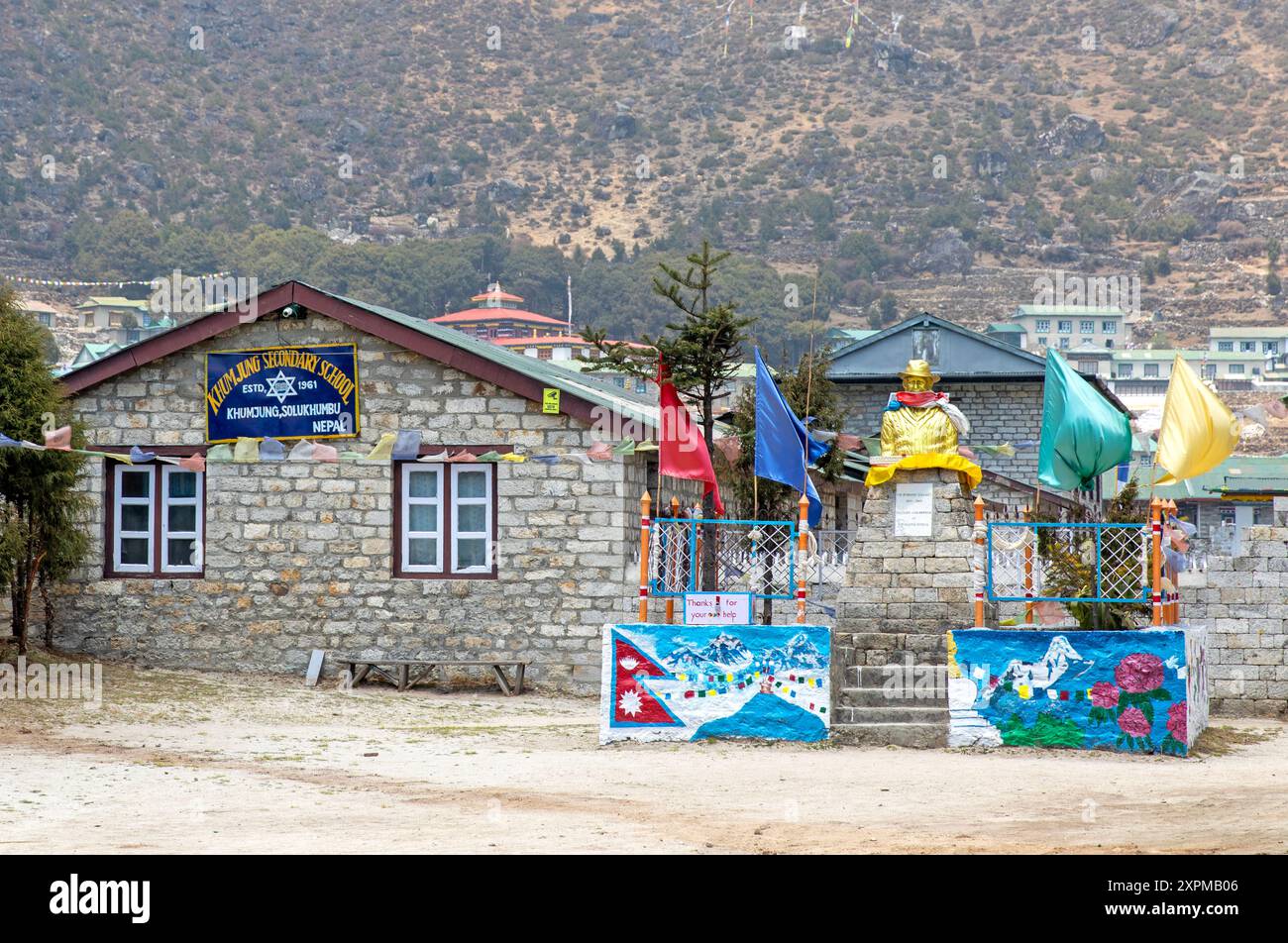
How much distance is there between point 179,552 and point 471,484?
374 centimetres

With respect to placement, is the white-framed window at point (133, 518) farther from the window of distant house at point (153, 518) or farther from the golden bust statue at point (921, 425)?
the golden bust statue at point (921, 425)

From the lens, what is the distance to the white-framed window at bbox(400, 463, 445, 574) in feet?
69.7

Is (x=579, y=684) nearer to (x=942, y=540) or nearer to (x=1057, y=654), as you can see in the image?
(x=942, y=540)

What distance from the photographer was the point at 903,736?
1605 centimetres

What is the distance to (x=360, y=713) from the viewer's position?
18.7 meters

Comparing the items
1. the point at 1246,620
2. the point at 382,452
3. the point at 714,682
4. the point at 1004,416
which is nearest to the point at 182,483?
the point at 382,452

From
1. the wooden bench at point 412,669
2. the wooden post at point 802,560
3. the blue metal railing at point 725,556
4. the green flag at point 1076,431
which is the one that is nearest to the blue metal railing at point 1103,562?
the green flag at point 1076,431

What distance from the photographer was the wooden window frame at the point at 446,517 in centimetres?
2098

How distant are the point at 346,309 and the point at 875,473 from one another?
273 inches

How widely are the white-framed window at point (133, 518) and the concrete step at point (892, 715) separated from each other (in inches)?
383

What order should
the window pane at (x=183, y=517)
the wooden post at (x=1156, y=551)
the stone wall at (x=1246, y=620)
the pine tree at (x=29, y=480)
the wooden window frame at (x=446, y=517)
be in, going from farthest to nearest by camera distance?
the window pane at (x=183, y=517) → the wooden window frame at (x=446, y=517) → the stone wall at (x=1246, y=620) → the pine tree at (x=29, y=480) → the wooden post at (x=1156, y=551)

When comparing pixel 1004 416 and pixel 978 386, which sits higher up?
pixel 978 386

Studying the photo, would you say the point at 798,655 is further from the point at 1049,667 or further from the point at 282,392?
the point at 282,392

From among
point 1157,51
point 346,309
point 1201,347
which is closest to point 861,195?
point 1201,347
